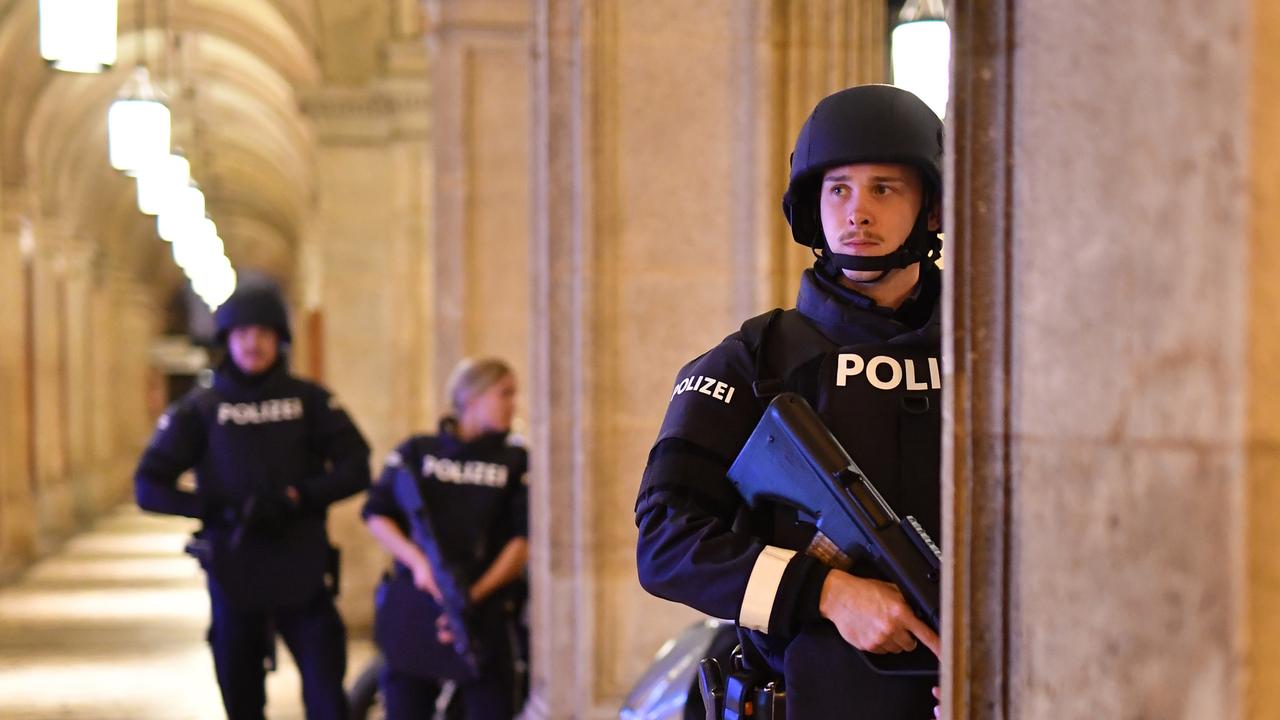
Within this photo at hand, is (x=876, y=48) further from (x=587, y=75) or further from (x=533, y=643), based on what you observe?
(x=533, y=643)

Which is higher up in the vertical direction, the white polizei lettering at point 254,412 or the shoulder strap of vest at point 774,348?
the shoulder strap of vest at point 774,348

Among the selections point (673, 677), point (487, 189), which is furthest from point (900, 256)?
point (487, 189)

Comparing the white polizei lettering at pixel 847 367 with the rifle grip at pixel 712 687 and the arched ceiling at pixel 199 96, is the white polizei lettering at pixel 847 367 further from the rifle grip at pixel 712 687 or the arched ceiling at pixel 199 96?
the arched ceiling at pixel 199 96

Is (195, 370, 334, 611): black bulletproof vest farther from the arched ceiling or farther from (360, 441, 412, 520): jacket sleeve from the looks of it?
the arched ceiling

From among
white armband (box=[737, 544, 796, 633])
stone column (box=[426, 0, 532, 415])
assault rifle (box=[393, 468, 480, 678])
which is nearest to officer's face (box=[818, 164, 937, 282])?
white armband (box=[737, 544, 796, 633])

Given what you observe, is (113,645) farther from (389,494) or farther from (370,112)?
(389,494)

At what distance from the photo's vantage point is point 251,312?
642 cm

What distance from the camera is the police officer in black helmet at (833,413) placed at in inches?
98.7

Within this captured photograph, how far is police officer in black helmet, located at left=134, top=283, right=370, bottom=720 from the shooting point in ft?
20.1

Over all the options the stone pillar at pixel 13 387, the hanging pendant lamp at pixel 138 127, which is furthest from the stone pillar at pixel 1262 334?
the stone pillar at pixel 13 387

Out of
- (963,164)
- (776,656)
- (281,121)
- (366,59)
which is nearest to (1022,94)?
(963,164)

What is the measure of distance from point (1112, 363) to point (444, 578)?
431cm

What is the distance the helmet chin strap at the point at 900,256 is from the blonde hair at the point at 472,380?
329cm

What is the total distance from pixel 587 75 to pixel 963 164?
3798 millimetres
